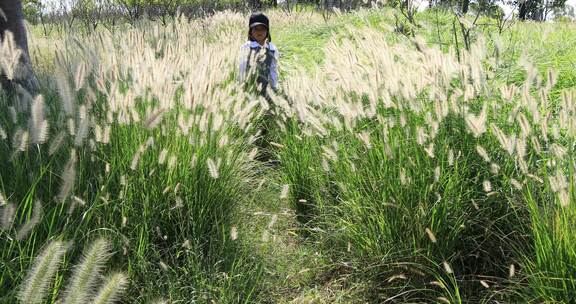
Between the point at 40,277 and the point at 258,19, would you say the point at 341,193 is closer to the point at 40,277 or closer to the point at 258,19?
the point at 40,277

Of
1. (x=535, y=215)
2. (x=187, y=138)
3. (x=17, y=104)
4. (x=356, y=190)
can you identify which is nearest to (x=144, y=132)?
(x=187, y=138)

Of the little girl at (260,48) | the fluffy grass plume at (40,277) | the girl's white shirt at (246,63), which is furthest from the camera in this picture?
the little girl at (260,48)

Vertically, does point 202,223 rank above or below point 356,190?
below

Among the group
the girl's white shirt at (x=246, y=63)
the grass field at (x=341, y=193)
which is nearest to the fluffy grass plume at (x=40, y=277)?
the grass field at (x=341, y=193)

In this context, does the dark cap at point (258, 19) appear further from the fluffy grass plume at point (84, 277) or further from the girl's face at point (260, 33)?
the fluffy grass plume at point (84, 277)

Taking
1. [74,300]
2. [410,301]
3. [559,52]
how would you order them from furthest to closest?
[559,52] < [410,301] < [74,300]

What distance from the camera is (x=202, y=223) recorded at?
2531mm

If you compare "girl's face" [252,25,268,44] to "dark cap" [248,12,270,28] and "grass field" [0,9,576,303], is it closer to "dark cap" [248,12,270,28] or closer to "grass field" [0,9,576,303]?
"dark cap" [248,12,270,28]

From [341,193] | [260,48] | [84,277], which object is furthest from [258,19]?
[84,277]

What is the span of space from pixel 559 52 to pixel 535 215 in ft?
12.7

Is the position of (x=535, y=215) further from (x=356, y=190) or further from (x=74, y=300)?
(x=74, y=300)

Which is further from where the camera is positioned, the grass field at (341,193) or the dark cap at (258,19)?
the dark cap at (258,19)

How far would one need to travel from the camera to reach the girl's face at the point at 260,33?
4802mm

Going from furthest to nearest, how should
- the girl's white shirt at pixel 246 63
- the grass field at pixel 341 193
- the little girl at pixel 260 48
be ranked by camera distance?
the little girl at pixel 260 48 < the girl's white shirt at pixel 246 63 < the grass field at pixel 341 193
